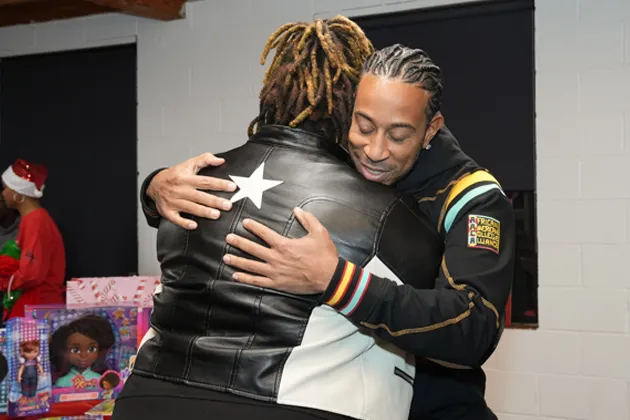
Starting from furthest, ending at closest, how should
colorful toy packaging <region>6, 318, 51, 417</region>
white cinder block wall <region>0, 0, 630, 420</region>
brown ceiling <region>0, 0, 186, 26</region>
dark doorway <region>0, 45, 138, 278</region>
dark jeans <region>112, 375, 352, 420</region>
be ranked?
1. dark doorway <region>0, 45, 138, 278</region>
2. brown ceiling <region>0, 0, 186, 26</region>
3. white cinder block wall <region>0, 0, 630, 420</region>
4. colorful toy packaging <region>6, 318, 51, 417</region>
5. dark jeans <region>112, 375, 352, 420</region>

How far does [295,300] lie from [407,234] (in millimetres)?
229

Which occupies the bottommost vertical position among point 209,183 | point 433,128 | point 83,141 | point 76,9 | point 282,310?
point 282,310

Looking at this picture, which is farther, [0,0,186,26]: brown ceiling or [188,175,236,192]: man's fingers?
[0,0,186,26]: brown ceiling

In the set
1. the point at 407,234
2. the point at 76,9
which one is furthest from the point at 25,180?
the point at 407,234

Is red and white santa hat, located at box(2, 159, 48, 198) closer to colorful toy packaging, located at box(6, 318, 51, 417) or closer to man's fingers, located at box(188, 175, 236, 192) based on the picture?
colorful toy packaging, located at box(6, 318, 51, 417)

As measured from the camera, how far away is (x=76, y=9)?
171 inches

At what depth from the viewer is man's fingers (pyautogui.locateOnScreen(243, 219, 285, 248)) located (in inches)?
44.6

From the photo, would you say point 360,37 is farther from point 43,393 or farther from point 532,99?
point 532,99

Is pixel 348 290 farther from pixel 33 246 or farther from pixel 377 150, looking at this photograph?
pixel 33 246

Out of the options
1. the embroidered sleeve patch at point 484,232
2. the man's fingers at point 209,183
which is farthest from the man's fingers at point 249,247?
the embroidered sleeve patch at point 484,232

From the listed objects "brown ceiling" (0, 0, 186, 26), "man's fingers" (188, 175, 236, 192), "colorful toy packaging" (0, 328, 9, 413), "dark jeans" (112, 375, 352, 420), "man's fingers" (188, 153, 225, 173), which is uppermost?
"brown ceiling" (0, 0, 186, 26)

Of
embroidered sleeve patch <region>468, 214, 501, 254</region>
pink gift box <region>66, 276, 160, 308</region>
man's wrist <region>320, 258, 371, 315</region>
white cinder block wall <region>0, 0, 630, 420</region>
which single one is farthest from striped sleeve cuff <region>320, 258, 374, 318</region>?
white cinder block wall <region>0, 0, 630, 420</region>

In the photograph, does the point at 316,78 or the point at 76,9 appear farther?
the point at 76,9

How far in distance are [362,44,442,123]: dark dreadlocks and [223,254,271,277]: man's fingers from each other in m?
0.43
